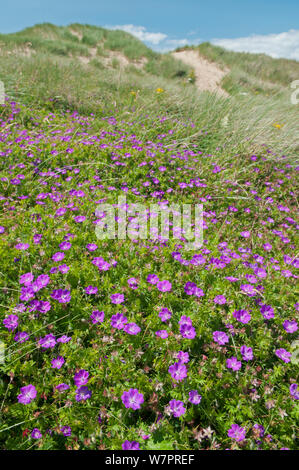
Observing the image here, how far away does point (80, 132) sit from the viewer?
6.34m

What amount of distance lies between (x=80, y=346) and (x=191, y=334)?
0.89 metres

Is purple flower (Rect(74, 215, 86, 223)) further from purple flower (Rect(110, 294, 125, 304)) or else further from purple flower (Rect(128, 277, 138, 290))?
purple flower (Rect(110, 294, 125, 304))

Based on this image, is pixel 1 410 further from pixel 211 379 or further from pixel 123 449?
pixel 211 379

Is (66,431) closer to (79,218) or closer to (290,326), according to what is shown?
(290,326)

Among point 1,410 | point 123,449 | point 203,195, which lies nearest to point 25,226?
point 1,410

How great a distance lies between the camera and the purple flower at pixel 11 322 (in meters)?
2.22

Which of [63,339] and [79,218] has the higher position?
[79,218]

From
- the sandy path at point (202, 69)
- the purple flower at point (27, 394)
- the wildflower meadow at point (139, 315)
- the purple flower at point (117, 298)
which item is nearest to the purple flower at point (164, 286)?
the wildflower meadow at point (139, 315)

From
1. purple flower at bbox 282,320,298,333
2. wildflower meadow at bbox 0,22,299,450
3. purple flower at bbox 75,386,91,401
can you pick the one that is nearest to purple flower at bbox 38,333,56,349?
wildflower meadow at bbox 0,22,299,450

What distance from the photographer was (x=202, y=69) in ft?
62.3

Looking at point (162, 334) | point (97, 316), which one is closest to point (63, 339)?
point (97, 316)

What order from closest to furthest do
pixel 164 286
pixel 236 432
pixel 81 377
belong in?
pixel 236 432 → pixel 81 377 → pixel 164 286

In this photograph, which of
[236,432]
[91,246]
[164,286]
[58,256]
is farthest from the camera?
[91,246]

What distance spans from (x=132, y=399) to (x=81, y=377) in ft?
1.30
